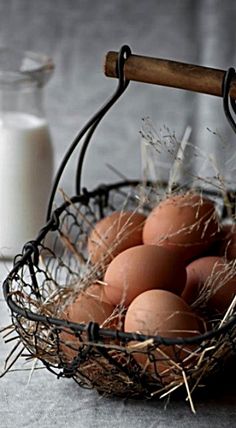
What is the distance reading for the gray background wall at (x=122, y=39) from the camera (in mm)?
1692

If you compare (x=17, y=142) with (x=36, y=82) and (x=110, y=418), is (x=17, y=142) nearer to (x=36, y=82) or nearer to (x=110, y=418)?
(x=36, y=82)

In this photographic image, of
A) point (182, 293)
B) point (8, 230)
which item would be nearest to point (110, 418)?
point (182, 293)

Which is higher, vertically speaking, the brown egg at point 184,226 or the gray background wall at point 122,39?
the gray background wall at point 122,39

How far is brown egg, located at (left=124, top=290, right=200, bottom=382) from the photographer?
854mm

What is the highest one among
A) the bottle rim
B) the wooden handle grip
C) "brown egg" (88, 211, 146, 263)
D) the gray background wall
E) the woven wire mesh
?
the wooden handle grip

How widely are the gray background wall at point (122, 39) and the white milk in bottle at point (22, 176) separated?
0.41 m

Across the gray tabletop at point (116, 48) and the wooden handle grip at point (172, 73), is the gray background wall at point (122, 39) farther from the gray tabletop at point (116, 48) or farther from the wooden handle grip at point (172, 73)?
the wooden handle grip at point (172, 73)

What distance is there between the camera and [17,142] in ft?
4.14

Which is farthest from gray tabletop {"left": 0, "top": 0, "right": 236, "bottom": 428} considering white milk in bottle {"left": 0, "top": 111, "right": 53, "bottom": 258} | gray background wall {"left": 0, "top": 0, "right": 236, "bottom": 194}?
white milk in bottle {"left": 0, "top": 111, "right": 53, "bottom": 258}

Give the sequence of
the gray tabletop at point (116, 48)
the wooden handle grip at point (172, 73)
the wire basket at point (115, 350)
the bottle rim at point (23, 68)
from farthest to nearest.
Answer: the gray tabletop at point (116, 48), the bottle rim at point (23, 68), the wooden handle grip at point (172, 73), the wire basket at point (115, 350)

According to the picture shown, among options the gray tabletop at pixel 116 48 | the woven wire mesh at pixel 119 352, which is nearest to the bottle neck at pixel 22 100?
the gray tabletop at pixel 116 48

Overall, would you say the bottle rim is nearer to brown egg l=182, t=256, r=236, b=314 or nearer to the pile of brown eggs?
the pile of brown eggs

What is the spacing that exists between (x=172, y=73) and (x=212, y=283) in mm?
193

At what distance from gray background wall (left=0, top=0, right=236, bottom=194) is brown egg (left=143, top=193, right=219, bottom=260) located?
2.11 feet
